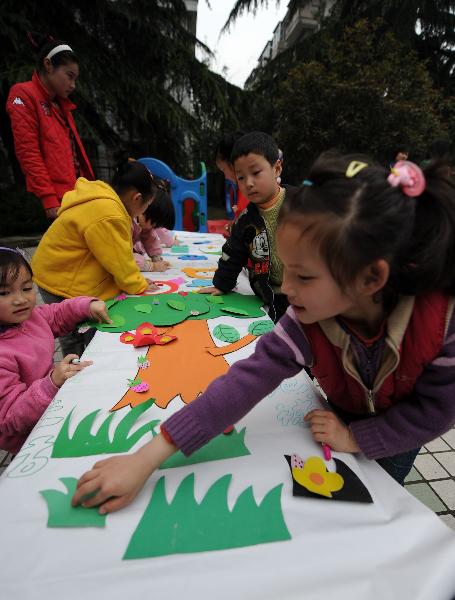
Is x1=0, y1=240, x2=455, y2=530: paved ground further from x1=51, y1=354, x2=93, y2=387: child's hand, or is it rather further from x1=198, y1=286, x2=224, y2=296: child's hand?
x1=198, y1=286, x2=224, y2=296: child's hand

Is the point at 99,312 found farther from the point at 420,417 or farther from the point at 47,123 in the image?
the point at 47,123

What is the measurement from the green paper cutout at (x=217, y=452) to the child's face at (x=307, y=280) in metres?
0.30

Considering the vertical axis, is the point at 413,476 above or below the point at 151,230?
below

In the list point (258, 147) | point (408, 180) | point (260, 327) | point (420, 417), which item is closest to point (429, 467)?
point (260, 327)

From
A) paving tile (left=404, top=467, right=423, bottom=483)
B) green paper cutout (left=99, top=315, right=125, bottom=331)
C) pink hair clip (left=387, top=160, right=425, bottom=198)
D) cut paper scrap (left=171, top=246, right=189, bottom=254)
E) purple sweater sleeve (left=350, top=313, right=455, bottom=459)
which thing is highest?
pink hair clip (left=387, top=160, right=425, bottom=198)

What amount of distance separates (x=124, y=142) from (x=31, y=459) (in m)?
6.35

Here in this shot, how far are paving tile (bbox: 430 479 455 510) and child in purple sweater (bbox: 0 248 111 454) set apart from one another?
4.70 feet

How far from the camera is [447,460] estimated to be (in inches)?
61.9

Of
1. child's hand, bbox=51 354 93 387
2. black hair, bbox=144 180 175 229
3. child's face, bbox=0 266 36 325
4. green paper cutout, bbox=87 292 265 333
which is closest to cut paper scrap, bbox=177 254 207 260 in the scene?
black hair, bbox=144 180 175 229

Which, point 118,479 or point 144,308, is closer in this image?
point 118,479

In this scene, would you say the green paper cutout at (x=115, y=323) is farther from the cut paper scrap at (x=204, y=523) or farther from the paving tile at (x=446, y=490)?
the paving tile at (x=446, y=490)

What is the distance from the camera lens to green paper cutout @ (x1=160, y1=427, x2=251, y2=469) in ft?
2.22

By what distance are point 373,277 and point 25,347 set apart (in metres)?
1.02

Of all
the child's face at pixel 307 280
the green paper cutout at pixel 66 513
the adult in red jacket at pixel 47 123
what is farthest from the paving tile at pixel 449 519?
the adult in red jacket at pixel 47 123
